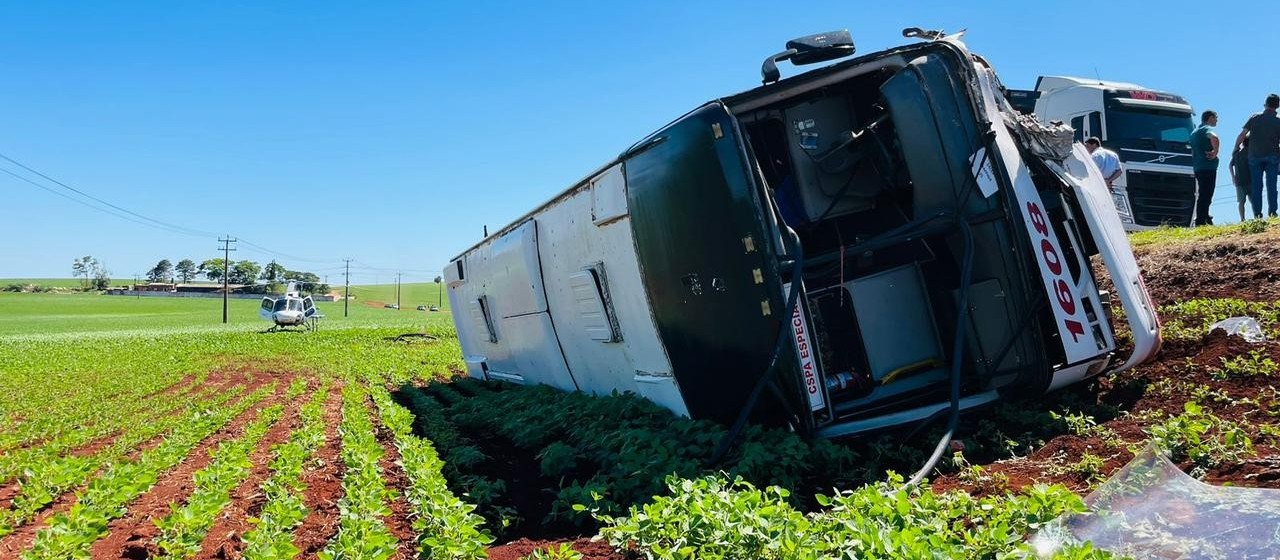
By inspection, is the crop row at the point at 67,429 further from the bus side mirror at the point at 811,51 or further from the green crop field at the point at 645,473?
the bus side mirror at the point at 811,51

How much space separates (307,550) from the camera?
432 centimetres

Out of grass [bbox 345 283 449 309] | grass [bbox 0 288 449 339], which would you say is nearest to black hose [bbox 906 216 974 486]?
grass [bbox 0 288 449 339]

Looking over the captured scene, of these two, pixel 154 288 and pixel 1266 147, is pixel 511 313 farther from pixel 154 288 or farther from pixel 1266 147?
pixel 154 288

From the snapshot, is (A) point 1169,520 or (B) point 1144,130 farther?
(B) point 1144,130

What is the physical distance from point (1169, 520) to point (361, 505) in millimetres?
3996

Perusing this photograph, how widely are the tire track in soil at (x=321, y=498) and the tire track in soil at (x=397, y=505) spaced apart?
330mm

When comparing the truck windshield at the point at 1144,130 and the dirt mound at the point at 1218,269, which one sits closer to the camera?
the dirt mound at the point at 1218,269

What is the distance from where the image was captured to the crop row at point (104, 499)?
3.92m

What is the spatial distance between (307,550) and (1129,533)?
3.91 meters

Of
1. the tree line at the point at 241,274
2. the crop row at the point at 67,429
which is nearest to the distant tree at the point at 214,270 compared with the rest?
the tree line at the point at 241,274

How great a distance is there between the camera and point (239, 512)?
5.16 meters

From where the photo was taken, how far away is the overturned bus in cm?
499

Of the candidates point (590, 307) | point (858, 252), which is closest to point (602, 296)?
point (590, 307)

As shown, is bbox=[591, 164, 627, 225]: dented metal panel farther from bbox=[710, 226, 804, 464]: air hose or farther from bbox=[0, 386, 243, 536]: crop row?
bbox=[0, 386, 243, 536]: crop row
